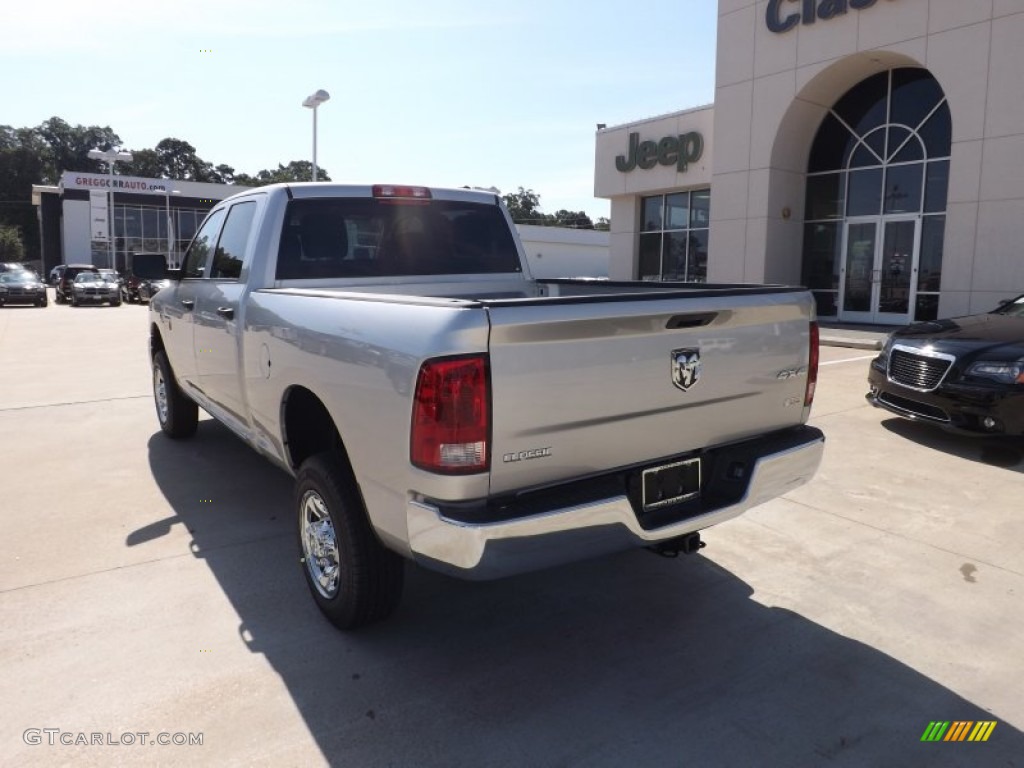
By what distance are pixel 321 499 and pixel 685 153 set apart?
67.0ft

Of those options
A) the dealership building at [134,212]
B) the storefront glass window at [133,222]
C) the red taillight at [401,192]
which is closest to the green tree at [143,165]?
the dealership building at [134,212]

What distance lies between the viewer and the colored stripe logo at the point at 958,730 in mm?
2646

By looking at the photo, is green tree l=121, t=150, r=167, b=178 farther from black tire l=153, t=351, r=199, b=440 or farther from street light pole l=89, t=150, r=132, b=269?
black tire l=153, t=351, r=199, b=440

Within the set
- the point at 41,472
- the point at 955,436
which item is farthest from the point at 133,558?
the point at 955,436

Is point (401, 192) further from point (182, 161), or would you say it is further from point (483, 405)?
point (182, 161)

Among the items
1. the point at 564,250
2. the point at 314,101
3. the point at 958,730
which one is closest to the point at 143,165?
the point at 564,250

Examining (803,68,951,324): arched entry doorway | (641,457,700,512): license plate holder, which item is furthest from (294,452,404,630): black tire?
(803,68,951,324): arched entry doorway

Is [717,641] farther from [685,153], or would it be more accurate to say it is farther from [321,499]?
[685,153]

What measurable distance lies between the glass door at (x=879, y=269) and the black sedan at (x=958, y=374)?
1015 centimetres

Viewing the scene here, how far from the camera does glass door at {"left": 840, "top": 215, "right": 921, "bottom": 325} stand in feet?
55.0

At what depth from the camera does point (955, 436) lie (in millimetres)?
7070

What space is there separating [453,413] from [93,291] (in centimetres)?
3075

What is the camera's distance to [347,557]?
3117 mm

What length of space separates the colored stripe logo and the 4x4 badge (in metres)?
1.51
